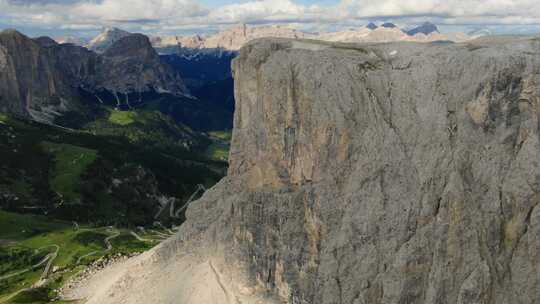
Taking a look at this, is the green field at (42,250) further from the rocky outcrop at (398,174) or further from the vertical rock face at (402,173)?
the vertical rock face at (402,173)

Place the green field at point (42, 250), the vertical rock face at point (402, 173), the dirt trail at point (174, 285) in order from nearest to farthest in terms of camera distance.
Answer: the vertical rock face at point (402, 173) < the dirt trail at point (174, 285) < the green field at point (42, 250)

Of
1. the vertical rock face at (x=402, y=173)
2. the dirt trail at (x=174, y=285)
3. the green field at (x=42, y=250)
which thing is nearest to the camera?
the vertical rock face at (x=402, y=173)

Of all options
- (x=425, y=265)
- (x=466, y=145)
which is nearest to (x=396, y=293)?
(x=425, y=265)

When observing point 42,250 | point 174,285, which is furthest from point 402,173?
point 42,250

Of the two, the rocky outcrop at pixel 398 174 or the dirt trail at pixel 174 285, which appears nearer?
the rocky outcrop at pixel 398 174

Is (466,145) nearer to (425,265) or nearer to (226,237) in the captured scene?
(425,265)

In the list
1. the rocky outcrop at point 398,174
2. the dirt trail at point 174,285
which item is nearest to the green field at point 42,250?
the dirt trail at point 174,285

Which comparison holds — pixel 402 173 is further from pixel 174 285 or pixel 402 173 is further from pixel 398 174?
pixel 174 285
